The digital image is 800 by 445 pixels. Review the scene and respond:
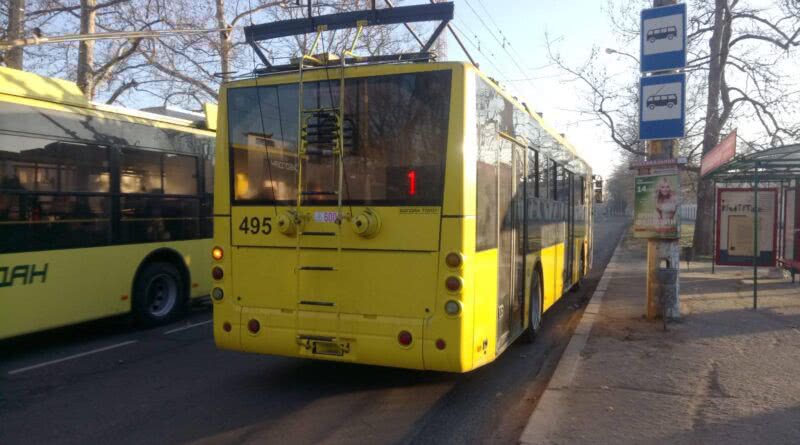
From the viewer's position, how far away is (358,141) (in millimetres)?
5758

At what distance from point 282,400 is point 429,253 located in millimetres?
2074

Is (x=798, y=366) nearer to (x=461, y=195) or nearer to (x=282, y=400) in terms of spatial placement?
(x=461, y=195)

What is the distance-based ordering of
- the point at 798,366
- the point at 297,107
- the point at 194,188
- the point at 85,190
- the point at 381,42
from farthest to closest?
the point at 381,42, the point at 194,188, the point at 85,190, the point at 798,366, the point at 297,107

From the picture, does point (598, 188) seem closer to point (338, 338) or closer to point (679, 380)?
point (679, 380)

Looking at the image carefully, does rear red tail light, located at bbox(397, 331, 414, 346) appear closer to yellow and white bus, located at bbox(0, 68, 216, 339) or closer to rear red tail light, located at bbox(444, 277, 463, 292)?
rear red tail light, located at bbox(444, 277, 463, 292)

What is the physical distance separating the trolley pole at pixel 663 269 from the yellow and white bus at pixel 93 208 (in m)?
7.30

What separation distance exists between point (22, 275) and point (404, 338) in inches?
195

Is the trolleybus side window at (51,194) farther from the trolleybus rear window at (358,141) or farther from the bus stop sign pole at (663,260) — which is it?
the bus stop sign pole at (663,260)

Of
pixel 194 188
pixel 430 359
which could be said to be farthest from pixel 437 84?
pixel 194 188

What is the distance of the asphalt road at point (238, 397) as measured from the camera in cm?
512

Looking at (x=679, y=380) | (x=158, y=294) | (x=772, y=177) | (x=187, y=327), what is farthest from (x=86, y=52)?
(x=679, y=380)

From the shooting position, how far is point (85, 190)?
8.39 metres

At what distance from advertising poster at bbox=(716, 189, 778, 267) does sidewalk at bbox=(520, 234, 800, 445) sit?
7.95ft

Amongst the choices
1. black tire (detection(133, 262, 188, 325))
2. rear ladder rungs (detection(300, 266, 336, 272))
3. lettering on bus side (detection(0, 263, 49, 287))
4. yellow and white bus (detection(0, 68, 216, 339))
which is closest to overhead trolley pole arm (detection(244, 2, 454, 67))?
rear ladder rungs (detection(300, 266, 336, 272))
